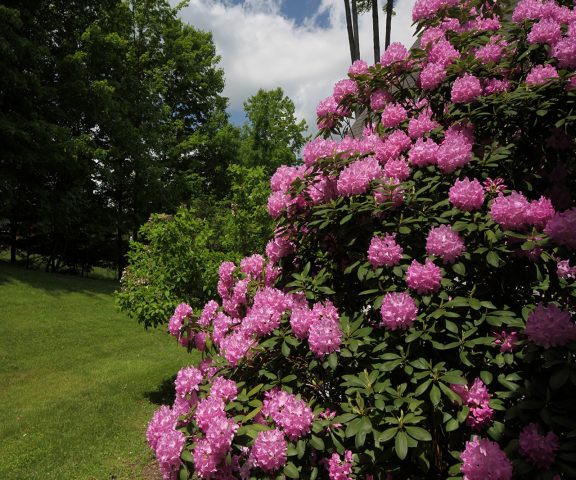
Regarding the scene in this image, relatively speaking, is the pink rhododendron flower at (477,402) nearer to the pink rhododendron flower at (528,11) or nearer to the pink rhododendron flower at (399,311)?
the pink rhododendron flower at (399,311)

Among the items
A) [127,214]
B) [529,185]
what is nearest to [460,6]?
[529,185]

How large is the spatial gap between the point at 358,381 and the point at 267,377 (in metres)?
0.56

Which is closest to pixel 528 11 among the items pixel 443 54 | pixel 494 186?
pixel 443 54

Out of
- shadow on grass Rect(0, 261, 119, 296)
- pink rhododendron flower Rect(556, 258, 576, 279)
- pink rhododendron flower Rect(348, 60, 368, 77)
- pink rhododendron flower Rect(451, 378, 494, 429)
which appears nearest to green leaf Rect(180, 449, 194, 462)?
pink rhododendron flower Rect(451, 378, 494, 429)

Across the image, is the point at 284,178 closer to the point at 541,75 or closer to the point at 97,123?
the point at 541,75

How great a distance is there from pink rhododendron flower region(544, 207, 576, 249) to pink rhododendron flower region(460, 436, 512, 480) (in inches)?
34.1

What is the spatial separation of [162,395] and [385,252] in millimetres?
6439

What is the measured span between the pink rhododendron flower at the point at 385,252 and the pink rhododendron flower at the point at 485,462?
2.81 feet

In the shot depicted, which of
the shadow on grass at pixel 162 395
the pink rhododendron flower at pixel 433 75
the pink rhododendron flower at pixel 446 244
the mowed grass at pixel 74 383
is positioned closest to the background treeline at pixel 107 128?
the mowed grass at pixel 74 383

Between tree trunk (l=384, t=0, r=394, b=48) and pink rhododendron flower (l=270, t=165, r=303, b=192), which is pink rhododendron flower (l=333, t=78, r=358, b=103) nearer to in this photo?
pink rhododendron flower (l=270, t=165, r=303, b=192)

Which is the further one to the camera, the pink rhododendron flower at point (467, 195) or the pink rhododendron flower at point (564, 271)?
the pink rhododendron flower at point (564, 271)

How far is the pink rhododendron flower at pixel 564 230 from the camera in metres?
1.88

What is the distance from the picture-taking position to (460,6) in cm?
327

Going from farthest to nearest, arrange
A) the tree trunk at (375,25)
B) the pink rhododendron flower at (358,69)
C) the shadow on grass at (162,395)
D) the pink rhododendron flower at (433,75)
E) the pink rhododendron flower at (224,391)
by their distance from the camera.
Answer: the tree trunk at (375,25) < the shadow on grass at (162,395) < the pink rhododendron flower at (358,69) < the pink rhododendron flower at (433,75) < the pink rhododendron flower at (224,391)
